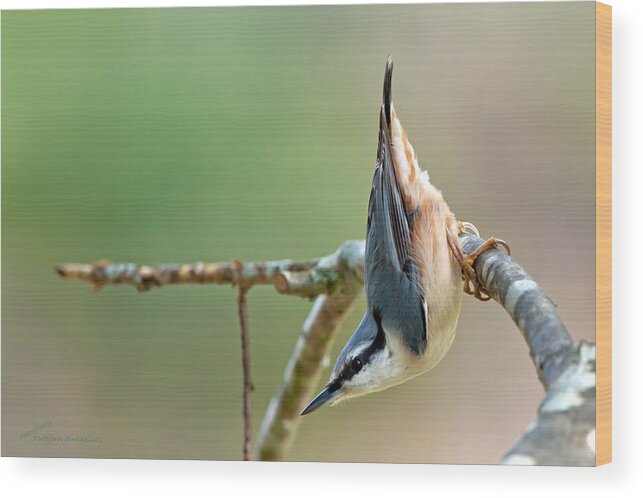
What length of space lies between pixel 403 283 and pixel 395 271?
0.12ft

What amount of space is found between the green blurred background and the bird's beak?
0.13 meters

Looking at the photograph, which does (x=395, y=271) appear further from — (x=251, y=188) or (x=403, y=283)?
(x=251, y=188)

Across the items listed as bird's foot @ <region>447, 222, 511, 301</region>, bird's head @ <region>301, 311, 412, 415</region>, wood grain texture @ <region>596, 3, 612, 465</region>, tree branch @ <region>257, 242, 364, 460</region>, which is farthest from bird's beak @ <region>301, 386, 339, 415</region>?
wood grain texture @ <region>596, 3, 612, 465</region>

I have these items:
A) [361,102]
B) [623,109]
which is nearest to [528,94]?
[623,109]

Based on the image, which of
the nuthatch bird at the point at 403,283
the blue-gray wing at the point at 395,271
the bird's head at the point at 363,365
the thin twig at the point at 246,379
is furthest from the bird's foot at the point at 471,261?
the thin twig at the point at 246,379

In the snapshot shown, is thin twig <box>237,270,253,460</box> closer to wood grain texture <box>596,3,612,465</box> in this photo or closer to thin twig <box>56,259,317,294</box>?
thin twig <box>56,259,317,294</box>

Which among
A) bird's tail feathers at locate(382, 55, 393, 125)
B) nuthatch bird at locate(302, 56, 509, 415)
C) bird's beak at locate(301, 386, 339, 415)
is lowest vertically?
bird's beak at locate(301, 386, 339, 415)

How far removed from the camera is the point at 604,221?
256cm

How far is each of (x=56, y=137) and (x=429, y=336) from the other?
1.12 meters

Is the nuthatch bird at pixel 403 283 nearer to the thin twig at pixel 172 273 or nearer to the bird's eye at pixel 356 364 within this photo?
the bird's eye at pixel 356 364

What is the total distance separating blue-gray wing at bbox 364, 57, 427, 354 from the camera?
2.49 metres

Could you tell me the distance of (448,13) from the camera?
2627 millimetres

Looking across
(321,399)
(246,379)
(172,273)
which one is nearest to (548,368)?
(321,399)

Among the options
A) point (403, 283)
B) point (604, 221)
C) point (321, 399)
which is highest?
point (604, 221)
